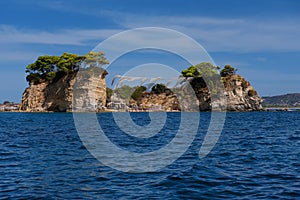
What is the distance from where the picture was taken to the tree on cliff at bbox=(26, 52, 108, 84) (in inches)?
4943

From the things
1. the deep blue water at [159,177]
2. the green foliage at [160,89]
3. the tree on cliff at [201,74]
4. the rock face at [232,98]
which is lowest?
the deep blue water at [159,177]

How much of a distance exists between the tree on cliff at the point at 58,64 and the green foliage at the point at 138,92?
3462cm

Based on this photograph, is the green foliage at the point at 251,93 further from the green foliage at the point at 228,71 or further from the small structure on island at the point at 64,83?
the small structure on island at the point at 64,83

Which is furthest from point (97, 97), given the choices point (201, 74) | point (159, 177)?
point (159, 177)

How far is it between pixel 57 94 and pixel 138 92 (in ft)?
147

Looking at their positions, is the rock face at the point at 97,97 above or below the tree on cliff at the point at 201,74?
below

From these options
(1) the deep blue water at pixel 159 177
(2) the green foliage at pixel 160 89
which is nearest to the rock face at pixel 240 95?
(2) the green foliage at pixel 160 89

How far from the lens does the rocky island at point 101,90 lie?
124000 mm

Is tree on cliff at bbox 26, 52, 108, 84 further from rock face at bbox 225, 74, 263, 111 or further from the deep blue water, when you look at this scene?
the deep blue water

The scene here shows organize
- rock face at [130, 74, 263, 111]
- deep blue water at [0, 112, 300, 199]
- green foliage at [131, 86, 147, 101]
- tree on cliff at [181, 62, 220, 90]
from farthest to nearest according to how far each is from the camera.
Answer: green foliage at [131, 86, 147, 101]
tree on cliff at [181, 62, 220, 90]
rock face at [130, 74, 263, 111]
deep blue water at [0, 112, 300, 199]

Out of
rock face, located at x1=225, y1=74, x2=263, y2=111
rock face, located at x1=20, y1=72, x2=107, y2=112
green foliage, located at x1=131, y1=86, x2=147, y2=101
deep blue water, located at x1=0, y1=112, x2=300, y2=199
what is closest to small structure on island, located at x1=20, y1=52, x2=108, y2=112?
rock face, located at x1=20, y1=72, x2=107, y2=112

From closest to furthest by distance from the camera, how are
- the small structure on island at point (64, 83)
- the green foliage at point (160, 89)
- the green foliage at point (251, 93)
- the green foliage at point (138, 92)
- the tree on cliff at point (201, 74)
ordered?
the small structure on island at point (64, 83) → the tree on cliff at point (201, 74) → the green foliage at point (251, 93) → the green foliage at point (160, 89) → the green foliage at point (138, 92)

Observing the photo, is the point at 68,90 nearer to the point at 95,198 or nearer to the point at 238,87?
the point at 238,87

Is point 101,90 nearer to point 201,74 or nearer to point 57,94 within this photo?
point 57,94
